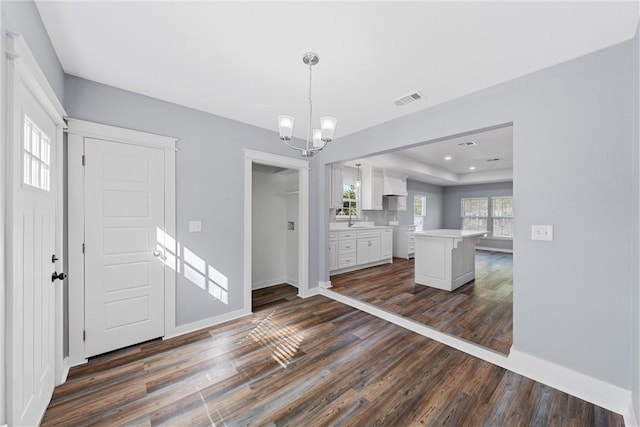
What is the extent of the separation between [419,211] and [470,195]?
7.14 ft

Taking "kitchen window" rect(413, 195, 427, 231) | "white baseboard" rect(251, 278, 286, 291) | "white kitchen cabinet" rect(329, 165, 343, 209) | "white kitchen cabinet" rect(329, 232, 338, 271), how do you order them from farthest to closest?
"kitchen window" rect(413, 195, 427, 231) → "white kitchen cabinet" rect(329, 165, 343, 209) → "white kitchen cabinet" rect(329, 232, 338, 271) → "white baseboard" rect(251, 278, 286, 291)

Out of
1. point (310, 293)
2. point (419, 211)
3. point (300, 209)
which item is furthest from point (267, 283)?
point (419, 211)

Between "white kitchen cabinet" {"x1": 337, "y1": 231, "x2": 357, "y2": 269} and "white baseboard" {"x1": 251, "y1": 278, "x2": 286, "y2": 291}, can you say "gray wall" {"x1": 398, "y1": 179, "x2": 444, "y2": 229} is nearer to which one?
"white kitchen cabinet" {"x1": 337, "y1": 231, "x2": 357, "y2": 269}

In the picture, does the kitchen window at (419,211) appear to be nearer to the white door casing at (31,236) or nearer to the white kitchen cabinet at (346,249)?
the white kitchen cabinet at (346,249)

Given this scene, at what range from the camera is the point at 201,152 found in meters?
2.91

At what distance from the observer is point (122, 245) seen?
2402mm

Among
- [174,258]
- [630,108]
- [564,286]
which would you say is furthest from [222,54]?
[564,286]

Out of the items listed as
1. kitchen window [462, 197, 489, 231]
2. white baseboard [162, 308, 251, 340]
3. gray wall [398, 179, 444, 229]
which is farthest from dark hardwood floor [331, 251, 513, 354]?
kitchen window [462, 197, 489, 231]

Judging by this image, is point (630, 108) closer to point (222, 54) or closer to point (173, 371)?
point (222, 54)

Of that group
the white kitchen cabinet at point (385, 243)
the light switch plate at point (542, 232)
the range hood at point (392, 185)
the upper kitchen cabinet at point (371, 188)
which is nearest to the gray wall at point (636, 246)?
the light switch plate at point (542, 232)

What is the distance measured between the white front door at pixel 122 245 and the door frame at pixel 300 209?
956 millimetres

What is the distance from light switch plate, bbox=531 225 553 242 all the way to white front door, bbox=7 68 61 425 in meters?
3.41

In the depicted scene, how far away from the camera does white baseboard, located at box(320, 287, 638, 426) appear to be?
Answer: 66.6 inches

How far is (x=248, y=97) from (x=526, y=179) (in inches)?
109
